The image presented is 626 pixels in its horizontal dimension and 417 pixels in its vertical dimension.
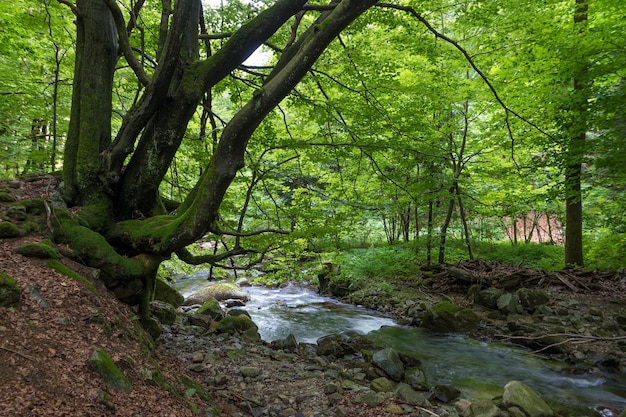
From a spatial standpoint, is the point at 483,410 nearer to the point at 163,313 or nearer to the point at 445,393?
the point at 445,393

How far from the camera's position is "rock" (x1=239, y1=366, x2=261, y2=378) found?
4.42 meters

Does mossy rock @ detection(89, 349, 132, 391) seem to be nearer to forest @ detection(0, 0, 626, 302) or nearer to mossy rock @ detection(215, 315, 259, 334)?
forest @ detection(0, 0, 626, 302)

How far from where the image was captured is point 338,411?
396 centimetres

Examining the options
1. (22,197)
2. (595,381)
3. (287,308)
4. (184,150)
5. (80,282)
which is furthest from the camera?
(287,308)

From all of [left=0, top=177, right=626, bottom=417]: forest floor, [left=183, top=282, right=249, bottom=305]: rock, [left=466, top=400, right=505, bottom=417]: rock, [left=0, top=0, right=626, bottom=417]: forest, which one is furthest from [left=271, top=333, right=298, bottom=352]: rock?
[left=183, top=282, right=249, bottom=305]: rock

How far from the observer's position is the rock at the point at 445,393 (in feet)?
16.5

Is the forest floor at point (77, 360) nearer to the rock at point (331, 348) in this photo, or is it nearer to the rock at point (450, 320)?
the rock at point (331, 348)

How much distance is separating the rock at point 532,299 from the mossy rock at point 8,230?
10115 millimetres

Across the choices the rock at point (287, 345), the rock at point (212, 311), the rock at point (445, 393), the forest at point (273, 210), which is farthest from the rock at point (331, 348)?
the rock at point (212, 311)

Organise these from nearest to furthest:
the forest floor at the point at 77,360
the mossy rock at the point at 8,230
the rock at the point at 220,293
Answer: the forest floor at the point at 77,360
the mossy rock at the point at 8,230
the rock at the point at 220,293

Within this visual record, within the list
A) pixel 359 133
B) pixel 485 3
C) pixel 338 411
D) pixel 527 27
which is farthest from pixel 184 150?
pixel 527 27

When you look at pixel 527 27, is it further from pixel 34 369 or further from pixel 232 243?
pixel 34 369

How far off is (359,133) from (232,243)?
301 cm

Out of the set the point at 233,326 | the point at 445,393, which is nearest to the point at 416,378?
the point at 445,393
